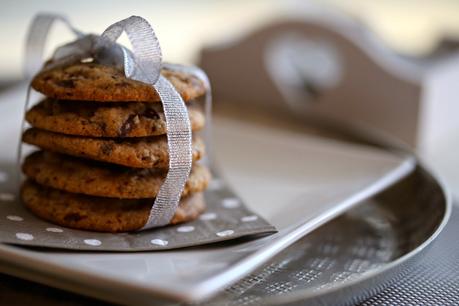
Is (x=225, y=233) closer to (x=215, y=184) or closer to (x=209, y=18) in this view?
(x=215, y=184)

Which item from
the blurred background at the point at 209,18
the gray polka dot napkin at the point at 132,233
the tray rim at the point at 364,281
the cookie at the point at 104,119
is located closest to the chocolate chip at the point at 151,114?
the cookie at the point at 104,119

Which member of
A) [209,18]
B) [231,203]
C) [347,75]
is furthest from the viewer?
[209,18]

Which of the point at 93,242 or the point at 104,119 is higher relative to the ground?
the point at 104,119

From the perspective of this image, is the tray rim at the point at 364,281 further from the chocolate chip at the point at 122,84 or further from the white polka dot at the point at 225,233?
the chocolate chip at the point at 122,84

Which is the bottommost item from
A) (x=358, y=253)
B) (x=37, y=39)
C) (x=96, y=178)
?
(x=358, y=253)

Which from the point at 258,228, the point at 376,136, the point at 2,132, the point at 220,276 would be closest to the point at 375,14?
the point at 376,136

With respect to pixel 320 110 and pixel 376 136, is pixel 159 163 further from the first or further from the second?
pixel 320 110

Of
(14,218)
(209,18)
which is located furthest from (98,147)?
(209,18)
